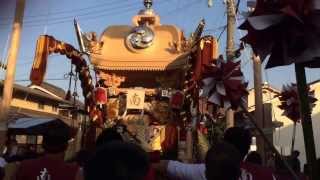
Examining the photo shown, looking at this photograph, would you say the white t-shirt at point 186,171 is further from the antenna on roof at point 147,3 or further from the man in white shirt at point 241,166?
the antenna on roof at point 147,3

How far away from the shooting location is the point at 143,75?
1741 centimetres

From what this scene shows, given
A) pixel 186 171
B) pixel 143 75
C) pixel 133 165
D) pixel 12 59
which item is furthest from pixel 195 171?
pixel 143 75

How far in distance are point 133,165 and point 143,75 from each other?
15251 millimetres

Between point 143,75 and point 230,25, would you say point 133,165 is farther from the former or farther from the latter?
point 230,25

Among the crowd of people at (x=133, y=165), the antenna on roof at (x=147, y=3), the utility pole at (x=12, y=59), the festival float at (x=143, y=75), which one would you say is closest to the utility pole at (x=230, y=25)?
the festival float at (x=143, y=75)

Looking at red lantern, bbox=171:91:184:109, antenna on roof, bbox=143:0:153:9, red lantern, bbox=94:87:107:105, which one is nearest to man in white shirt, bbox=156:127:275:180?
red lantern, bbox=171:91:184:109

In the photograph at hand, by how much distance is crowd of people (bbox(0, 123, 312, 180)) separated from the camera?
2.18 meters

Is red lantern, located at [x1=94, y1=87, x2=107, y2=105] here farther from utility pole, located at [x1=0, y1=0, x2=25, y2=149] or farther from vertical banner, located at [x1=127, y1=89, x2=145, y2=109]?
utility pole, located at [x1=0, y1=0, x2=25, y2=149]

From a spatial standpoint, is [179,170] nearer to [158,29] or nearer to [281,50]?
[281,50]

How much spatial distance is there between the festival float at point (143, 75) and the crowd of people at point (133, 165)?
9.85 metres

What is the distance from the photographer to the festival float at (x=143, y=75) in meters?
15.2

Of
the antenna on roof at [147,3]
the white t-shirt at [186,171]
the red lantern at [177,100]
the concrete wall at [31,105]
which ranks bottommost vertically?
the white t-shirt at [186,171]

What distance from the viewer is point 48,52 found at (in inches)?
598

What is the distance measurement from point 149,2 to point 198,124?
5.59 metres
